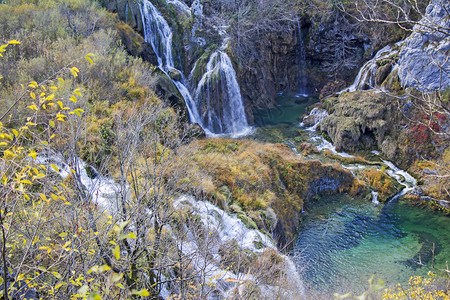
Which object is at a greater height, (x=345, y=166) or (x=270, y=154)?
(x=270, y=154)

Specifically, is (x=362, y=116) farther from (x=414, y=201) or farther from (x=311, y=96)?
(x=311, y=96)

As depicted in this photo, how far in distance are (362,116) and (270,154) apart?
6839 mm

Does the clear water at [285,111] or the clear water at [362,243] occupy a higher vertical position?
the clear water at [285,111]

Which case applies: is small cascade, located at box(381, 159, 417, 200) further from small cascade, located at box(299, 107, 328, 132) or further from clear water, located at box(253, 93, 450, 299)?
small cascade, located at box(299, 107, 328, 132)

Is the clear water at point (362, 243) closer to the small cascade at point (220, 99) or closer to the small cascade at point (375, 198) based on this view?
the small cascade at point (375, 198)

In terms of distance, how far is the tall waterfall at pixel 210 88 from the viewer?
18.0m

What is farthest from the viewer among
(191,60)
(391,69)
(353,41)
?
(353,41)

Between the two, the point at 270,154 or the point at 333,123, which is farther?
the point at 333,123

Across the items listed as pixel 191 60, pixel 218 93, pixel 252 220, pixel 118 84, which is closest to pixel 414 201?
pixel 252 220

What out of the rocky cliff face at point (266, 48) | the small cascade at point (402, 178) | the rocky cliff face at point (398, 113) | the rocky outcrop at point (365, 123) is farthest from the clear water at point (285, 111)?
the small cascade at point (402, 178)

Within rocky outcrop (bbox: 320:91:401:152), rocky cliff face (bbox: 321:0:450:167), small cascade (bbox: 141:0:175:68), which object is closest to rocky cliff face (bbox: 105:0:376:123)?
small cascade (bbox: 141:0:175:68)

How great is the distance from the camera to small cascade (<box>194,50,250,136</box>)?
18016 mm

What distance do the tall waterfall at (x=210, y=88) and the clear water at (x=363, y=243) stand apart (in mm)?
8108

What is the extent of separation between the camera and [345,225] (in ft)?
37.0
